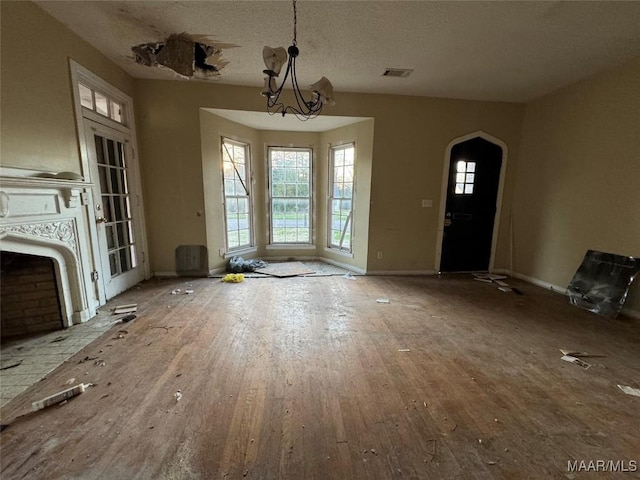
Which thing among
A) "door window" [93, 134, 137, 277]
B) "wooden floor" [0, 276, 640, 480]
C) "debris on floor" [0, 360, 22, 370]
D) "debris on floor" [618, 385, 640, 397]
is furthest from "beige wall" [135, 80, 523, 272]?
"debris on floor" [618, 385, 640, 397]

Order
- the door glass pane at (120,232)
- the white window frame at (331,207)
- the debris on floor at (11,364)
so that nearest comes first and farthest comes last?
the debris on floor at (11,364), the door glass pane at (120,232), the white window frame at (331,207)

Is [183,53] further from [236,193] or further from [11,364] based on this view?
[11,364]

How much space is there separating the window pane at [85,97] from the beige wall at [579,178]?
18.9 ft

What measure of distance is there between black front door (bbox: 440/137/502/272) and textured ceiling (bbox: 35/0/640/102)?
3.61 feet

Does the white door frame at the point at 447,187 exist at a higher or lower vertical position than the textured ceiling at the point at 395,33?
lower

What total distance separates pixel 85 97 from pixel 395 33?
10.5 feet

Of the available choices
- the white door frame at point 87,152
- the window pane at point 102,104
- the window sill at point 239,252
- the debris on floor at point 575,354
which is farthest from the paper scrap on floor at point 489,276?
the window pane at point 102,104

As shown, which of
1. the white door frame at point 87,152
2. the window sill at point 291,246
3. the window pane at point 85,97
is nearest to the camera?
the white door frame at point 87,152

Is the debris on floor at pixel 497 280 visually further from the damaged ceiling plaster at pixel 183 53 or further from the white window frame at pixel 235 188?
the damaged ceiling plaster at pixel 183 53

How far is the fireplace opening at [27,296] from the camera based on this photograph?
7.80ft

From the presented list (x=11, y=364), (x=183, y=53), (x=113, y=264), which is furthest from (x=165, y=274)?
(x=183, y=53)

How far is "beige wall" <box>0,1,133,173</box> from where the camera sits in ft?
6.70

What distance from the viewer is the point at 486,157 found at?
4.41m

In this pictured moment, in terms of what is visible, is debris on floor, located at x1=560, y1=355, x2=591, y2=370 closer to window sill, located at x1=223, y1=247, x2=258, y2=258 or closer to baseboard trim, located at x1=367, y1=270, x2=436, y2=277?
baseboard trim, located at x1=367, y1=270, x2=436, y2=277
